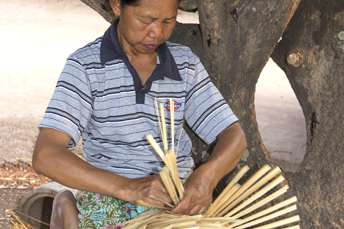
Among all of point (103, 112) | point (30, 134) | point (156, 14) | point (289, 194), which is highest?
point (156, 14)

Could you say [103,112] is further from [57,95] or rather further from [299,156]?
[299,156]

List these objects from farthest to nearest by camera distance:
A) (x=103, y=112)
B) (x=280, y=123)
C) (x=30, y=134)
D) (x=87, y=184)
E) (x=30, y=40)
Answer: (x=30, y=40), (x=280, y=123), (x=30, y=134), (x=103, y=112), (x=87, y=184)

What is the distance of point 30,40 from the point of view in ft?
38.0

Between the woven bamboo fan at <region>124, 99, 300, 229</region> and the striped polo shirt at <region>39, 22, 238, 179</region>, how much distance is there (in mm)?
73

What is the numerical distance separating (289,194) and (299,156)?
353 cm

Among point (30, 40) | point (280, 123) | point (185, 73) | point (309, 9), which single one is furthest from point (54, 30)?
point (185, 73)

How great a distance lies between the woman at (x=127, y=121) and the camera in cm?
239

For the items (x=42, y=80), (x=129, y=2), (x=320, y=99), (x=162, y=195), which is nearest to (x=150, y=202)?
(x=162, y=195)

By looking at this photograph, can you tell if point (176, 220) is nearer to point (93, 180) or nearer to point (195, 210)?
point (195, 210)

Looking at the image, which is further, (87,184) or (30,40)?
(30,40)

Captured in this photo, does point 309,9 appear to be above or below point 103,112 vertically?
above

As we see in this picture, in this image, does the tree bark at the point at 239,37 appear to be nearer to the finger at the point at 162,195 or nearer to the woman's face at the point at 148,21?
the woman's face at the point at 148,21

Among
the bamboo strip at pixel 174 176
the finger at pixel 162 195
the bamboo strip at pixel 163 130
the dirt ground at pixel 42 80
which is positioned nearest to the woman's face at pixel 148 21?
the bamboo strip at pixel 163 130

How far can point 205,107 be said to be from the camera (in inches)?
110
